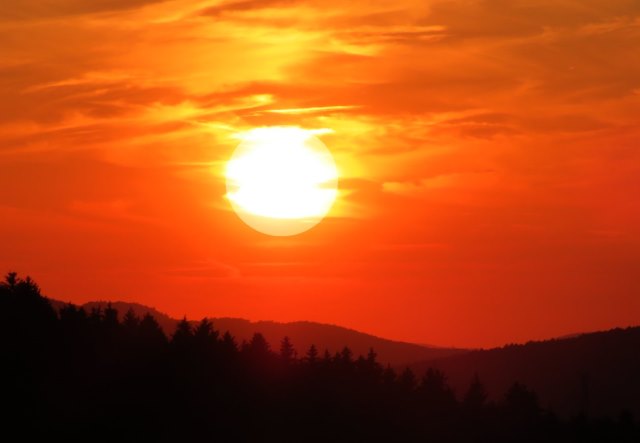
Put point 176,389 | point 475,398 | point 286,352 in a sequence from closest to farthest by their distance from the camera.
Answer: point 176,389, point 286,352, point 475,398

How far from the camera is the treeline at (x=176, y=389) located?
228 ft

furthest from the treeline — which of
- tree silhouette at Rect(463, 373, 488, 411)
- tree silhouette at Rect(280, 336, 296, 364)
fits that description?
tree silhouette at Rect(463, 373, 488, 411)

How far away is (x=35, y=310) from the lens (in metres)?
81.1

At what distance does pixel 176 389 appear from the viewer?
264 feet

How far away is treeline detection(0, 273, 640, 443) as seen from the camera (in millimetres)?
69500

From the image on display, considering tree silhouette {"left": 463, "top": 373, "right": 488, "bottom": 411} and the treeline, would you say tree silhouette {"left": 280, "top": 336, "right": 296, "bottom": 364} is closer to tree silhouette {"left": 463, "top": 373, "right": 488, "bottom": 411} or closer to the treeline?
the treeline

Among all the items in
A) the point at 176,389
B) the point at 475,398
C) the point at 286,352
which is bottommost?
the point at 176,389

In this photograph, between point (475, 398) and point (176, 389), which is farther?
point (475, 398)

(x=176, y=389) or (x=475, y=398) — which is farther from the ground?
(x=475, y=398)

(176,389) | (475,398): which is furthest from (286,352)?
(176,389)

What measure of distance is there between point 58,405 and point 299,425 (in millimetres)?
27688

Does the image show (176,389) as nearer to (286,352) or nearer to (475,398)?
(286,352)

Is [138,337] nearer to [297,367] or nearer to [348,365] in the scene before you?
[297,367]

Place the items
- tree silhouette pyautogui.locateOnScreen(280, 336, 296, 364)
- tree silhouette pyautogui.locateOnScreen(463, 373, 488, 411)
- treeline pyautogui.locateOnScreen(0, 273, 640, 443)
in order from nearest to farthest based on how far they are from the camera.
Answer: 1. treeline pyautogui.locateOnScreen(0, 273, 640, 443)
2. tree silhouette pyautogui.locateOnScreen(280, 336, 296, 364)
3. tree silhouette pyautogui.locateOnScreen(463, 373, 488, 411)
